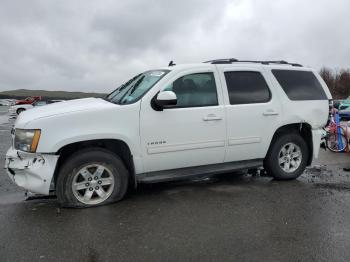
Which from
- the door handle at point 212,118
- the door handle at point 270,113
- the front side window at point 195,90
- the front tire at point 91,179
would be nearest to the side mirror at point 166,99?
the front side window at point 195,90

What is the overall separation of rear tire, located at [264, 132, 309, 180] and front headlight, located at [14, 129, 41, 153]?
361 cm

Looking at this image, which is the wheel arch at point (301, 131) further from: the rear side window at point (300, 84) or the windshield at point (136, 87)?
the windshield at point (136, 87)

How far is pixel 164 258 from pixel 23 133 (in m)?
2.33

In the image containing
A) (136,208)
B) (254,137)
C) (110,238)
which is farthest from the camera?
(254,137)

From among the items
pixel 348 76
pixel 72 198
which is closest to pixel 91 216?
pixel 72 198

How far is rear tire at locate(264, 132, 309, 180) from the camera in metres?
6.02

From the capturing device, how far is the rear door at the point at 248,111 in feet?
17.9

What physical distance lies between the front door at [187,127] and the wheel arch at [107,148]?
0.73ft

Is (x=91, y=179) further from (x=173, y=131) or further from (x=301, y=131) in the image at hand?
(x=301, y=131)

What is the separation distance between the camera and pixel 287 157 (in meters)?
6.20

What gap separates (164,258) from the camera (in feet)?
11.1

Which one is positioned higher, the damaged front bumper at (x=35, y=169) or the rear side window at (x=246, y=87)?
the rear side window at (x=246, y=87)

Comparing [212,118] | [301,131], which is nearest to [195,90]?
[212,118]

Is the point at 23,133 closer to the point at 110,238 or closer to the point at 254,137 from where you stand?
the point at 110,238
